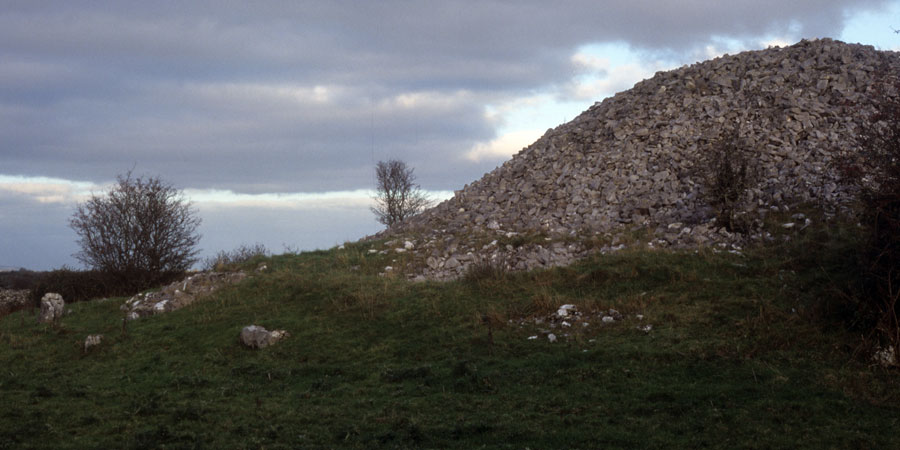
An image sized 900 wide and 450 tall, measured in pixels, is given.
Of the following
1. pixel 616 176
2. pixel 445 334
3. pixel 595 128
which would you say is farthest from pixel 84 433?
pixel 595 128

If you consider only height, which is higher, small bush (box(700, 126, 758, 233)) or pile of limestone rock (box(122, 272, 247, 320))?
small bush (box(700, 126, 758, 233))

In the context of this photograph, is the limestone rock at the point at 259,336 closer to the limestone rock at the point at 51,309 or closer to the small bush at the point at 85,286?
the limestone rock at the point at 51,309

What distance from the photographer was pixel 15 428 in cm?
904

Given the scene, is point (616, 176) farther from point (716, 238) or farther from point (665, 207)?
point (716, 238)

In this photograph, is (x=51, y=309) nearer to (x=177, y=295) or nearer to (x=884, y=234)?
(x=177, y=295)

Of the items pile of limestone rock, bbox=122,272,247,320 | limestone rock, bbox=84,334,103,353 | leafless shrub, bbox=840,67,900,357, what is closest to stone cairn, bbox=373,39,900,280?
pile of limestone rock, bbox=122,272,247,320

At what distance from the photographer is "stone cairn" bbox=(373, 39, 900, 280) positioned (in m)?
20.2

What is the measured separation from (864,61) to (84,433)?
96.4 ft

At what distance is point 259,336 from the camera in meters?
14.1

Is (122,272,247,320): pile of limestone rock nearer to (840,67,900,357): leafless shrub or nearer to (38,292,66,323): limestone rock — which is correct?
(38,292,66,323): limestone rock

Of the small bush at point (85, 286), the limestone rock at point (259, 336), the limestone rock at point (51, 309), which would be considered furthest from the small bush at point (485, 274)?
the small bush at point (85, 286)

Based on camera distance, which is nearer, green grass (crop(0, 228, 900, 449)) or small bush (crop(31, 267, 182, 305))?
green grass (crop(0, 228, 900, 449))

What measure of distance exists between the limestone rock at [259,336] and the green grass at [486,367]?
264 millimetres

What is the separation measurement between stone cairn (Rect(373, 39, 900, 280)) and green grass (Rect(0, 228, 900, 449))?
3133 millimetres
